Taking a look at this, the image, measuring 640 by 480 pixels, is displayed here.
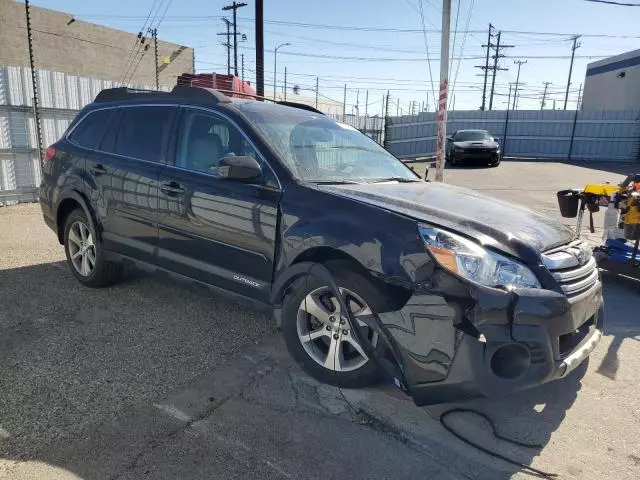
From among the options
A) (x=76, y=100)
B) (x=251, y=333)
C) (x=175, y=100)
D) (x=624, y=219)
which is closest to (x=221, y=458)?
(x=251, y=333)

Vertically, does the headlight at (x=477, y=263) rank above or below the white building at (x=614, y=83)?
below

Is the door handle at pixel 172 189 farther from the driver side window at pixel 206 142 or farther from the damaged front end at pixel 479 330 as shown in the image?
the damaged front end at pixel 479 330

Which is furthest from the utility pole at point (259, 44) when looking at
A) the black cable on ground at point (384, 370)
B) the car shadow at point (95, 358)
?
the black cable on ground at point (384, 370)

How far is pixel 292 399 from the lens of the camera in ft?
9.95

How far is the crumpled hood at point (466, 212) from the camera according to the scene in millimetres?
2807

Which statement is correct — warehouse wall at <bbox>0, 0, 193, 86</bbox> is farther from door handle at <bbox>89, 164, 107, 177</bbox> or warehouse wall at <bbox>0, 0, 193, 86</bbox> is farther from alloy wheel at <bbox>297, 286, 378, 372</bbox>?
alloy wheel at <bbox>297, 286, 378, 372</bbox>

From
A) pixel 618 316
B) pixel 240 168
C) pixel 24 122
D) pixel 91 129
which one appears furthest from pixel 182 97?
pixel 24 122

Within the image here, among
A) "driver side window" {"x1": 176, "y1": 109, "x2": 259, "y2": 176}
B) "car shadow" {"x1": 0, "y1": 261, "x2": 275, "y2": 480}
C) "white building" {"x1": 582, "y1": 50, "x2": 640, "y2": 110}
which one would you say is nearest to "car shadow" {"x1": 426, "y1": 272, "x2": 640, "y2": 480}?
"car shadow" {"x1": 0, "y1": 261, "x2": 275, "y2": 480}

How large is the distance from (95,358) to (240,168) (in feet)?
5.48

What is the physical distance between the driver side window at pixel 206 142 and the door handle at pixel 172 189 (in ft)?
0.53

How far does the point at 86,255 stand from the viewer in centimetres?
484

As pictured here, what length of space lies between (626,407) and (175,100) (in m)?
3.95

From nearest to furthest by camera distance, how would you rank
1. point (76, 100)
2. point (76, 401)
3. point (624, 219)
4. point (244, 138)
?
point (76, 401), point (244, 138), point (624, 219), point (76, 100)

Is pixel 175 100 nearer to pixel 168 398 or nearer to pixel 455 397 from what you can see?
pixel 168 398
